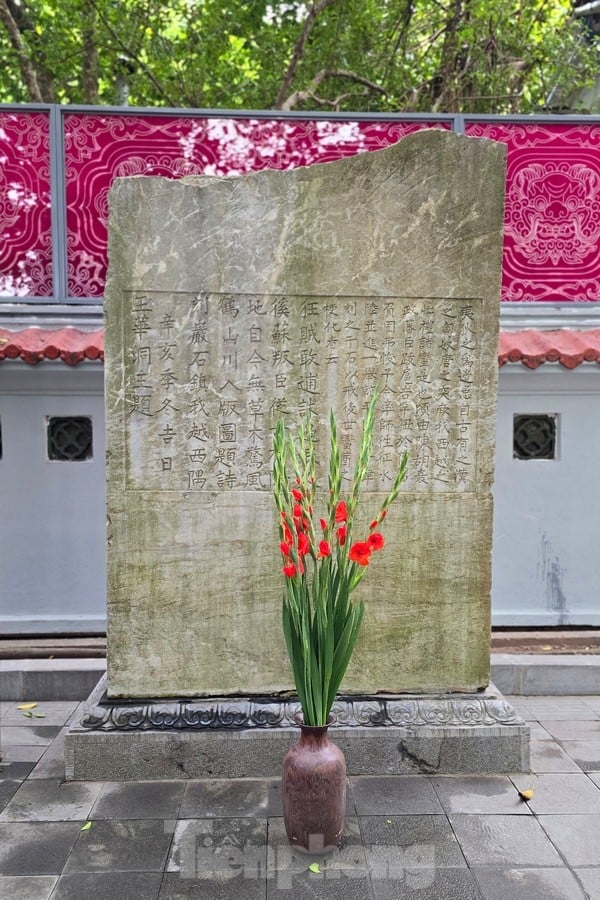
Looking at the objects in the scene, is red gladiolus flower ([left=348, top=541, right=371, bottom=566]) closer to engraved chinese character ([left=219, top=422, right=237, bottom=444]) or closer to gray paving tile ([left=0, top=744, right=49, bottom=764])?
engraved chinese character ([left=219, top=422, right=237, bottom=444])

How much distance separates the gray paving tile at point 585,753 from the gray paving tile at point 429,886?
1.10 metres

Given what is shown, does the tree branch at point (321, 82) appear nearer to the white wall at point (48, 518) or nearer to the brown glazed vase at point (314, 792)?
the white wall at point (48, 518)

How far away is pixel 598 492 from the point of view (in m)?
4.63

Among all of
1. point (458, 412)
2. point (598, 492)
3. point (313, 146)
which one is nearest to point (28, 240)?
point (313, 146)

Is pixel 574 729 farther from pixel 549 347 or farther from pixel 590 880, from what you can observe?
pixel 549 347

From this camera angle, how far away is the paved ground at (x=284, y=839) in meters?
2.48

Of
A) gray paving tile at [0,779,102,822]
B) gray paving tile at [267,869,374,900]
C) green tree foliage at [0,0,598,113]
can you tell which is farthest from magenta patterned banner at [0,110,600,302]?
green tree foliage at [0,0,598,113]

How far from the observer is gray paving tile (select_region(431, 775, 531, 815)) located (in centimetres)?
297

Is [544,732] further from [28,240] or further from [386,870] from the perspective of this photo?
[28,240]

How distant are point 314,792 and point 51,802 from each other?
1.18 metres

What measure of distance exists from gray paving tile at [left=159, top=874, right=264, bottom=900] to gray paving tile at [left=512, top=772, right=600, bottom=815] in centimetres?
A: 119

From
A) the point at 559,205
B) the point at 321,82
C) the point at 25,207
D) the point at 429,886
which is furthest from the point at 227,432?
the point at 321,82

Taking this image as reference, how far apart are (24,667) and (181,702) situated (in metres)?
1.31

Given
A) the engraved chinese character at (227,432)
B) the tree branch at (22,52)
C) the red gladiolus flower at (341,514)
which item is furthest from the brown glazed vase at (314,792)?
the tree branch at (22,52)
